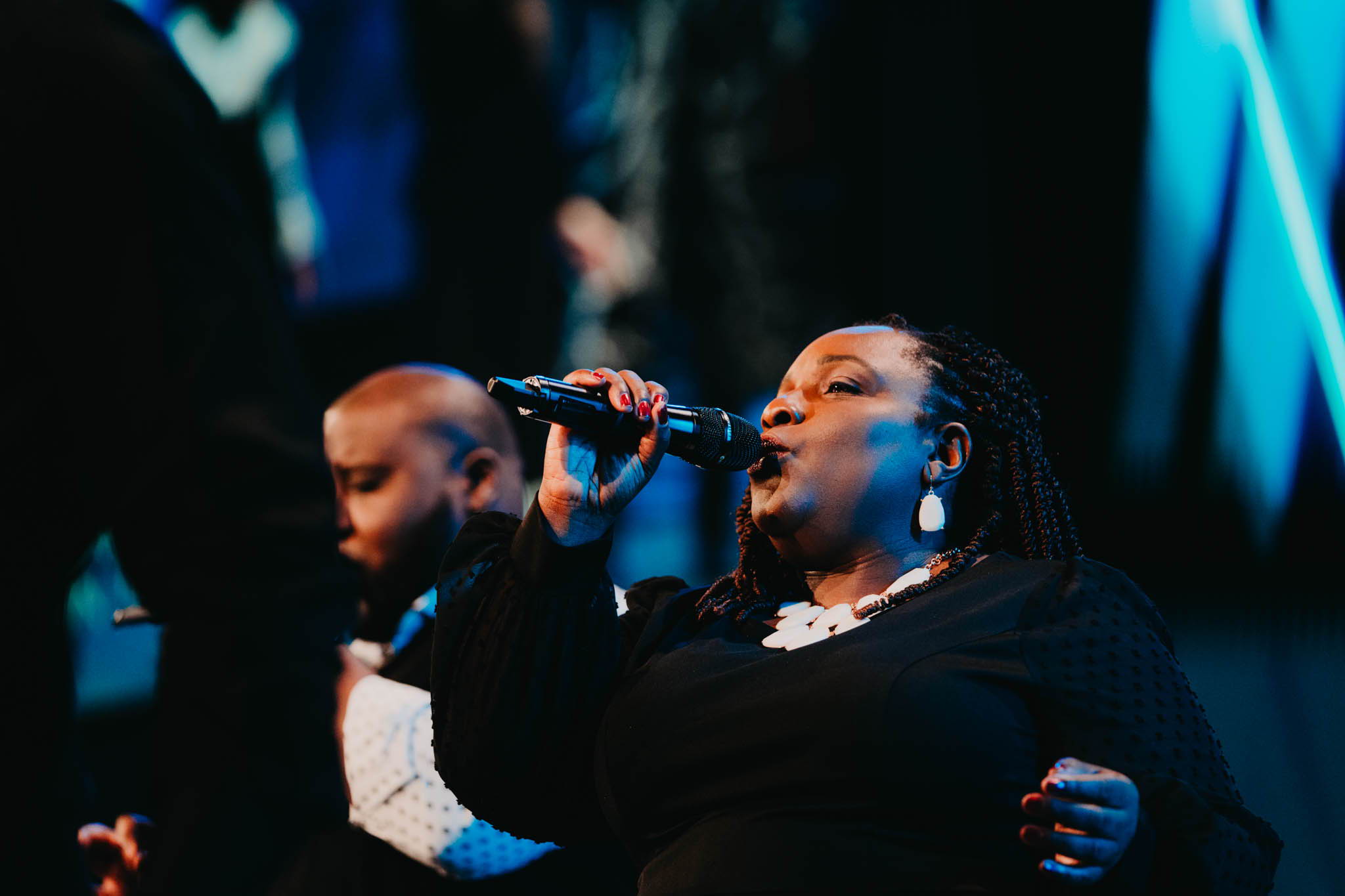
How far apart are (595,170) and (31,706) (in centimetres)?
419

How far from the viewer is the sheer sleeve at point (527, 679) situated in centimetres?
169

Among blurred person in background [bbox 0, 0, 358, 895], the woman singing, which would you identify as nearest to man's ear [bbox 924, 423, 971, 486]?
Result: the woman singing

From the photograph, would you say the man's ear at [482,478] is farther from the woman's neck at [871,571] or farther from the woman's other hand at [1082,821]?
the woman's other hand at [1082,821]

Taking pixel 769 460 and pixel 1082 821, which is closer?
pixel 1082 821

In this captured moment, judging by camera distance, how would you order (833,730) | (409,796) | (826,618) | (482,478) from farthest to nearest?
(482,478) < (409,796) < (826,618) < (833,730)

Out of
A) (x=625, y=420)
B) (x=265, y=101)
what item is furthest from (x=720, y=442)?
(x=265, y=101)

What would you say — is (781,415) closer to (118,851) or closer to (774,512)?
(774,512)

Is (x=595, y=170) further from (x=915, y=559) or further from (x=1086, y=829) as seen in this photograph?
(x=1086, y=829)

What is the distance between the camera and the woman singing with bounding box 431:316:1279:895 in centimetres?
150

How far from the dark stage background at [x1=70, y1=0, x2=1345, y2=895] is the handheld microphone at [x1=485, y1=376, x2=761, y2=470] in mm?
438

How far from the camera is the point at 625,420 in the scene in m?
1.65

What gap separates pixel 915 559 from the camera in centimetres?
189

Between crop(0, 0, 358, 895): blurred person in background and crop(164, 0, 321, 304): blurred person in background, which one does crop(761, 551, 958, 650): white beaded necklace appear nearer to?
crop(0, 0, 358, 895): blurred person in background

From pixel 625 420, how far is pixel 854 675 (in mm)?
441
